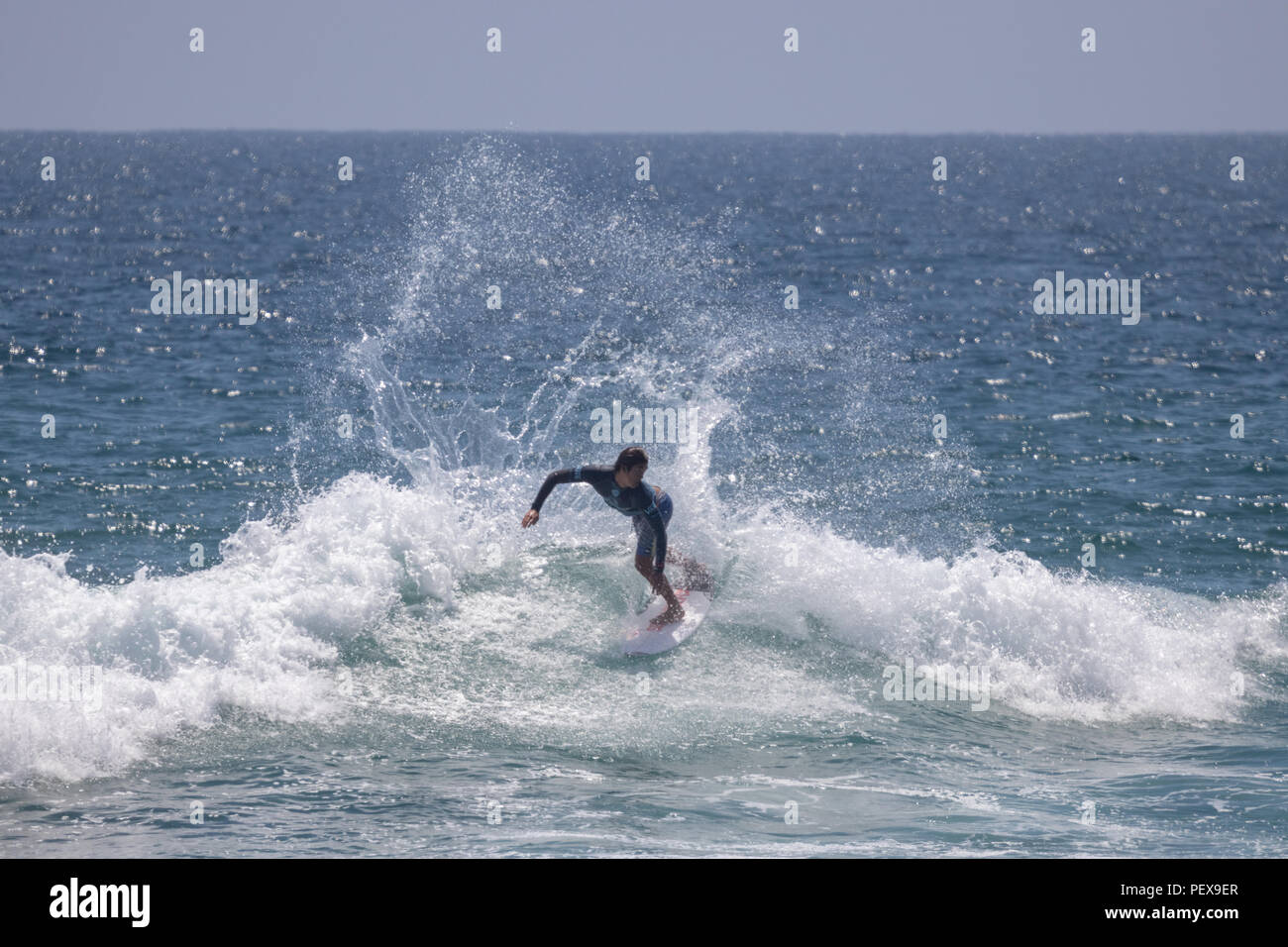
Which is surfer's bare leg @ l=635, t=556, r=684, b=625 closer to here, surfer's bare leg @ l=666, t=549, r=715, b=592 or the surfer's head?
surfer's bare leg @ l=666, t=549, r=715, b=592

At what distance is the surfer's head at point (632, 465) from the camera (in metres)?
11.6

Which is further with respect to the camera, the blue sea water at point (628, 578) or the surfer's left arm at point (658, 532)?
the surfer's left arm at point (658, 532)

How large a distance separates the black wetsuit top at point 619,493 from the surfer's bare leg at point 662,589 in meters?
0.21


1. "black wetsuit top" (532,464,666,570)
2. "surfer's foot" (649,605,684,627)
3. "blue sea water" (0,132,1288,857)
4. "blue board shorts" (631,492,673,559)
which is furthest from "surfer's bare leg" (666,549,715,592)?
"black wetsuit top" (532,464,666,570)

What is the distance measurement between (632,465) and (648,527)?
978 mm

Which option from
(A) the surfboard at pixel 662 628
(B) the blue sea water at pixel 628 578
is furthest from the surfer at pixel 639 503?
(B) the blue sea water at pixel 628 578

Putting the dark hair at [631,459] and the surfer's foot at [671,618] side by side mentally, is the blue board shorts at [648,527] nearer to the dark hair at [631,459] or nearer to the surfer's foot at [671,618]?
the surfer's foot at [671,618]

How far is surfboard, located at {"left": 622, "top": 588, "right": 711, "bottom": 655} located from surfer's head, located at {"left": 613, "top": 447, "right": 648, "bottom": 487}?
1654 millimetres

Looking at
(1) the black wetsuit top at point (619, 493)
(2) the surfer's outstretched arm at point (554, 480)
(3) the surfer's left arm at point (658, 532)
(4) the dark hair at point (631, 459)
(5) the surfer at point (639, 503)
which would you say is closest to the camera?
(4) the dark hair at point (631, 459)

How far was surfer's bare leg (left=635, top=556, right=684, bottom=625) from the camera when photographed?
12.5 meters
